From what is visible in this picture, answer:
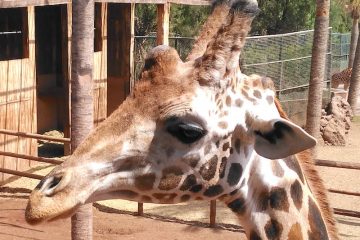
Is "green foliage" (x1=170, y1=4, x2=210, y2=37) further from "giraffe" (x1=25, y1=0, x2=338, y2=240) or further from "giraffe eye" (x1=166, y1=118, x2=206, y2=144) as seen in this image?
"giraffe eye" (x1=166, y1=118, x2=206, y2=144)

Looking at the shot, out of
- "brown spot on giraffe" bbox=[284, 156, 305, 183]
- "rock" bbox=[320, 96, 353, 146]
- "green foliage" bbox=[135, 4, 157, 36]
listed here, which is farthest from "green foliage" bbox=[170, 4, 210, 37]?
"brown spot on giraffe" bbox=[284, 156, 305, 183]

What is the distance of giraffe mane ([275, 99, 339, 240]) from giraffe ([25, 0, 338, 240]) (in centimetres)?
19

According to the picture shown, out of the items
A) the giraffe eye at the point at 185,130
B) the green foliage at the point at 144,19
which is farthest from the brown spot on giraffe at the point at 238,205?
the green foliage at the point at 144,19

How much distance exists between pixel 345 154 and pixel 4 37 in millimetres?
8889

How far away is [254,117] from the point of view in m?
2.38

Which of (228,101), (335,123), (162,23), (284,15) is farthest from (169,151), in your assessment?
(284,15)

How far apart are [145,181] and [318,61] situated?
22.4 ft

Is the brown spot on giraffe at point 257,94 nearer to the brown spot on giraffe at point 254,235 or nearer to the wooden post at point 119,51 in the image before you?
the brown spot on giraffe at point 254,235

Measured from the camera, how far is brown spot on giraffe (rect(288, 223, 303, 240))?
2.47 meters

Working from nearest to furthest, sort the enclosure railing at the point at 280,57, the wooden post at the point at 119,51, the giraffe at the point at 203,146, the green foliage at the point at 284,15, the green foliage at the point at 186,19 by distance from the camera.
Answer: the giraffe at the point at 203,146, the wooden post at the point at 119,51, the enclosure railing at the point at 280,57, the green foliage at the point at 186,19, the green foliage at the point at 284,15

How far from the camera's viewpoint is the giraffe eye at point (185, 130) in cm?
226

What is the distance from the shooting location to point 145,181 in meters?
2.31

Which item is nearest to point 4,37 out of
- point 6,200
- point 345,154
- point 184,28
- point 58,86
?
point 58,86

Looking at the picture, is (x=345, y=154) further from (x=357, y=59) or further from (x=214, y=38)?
(x=214, y=38)
